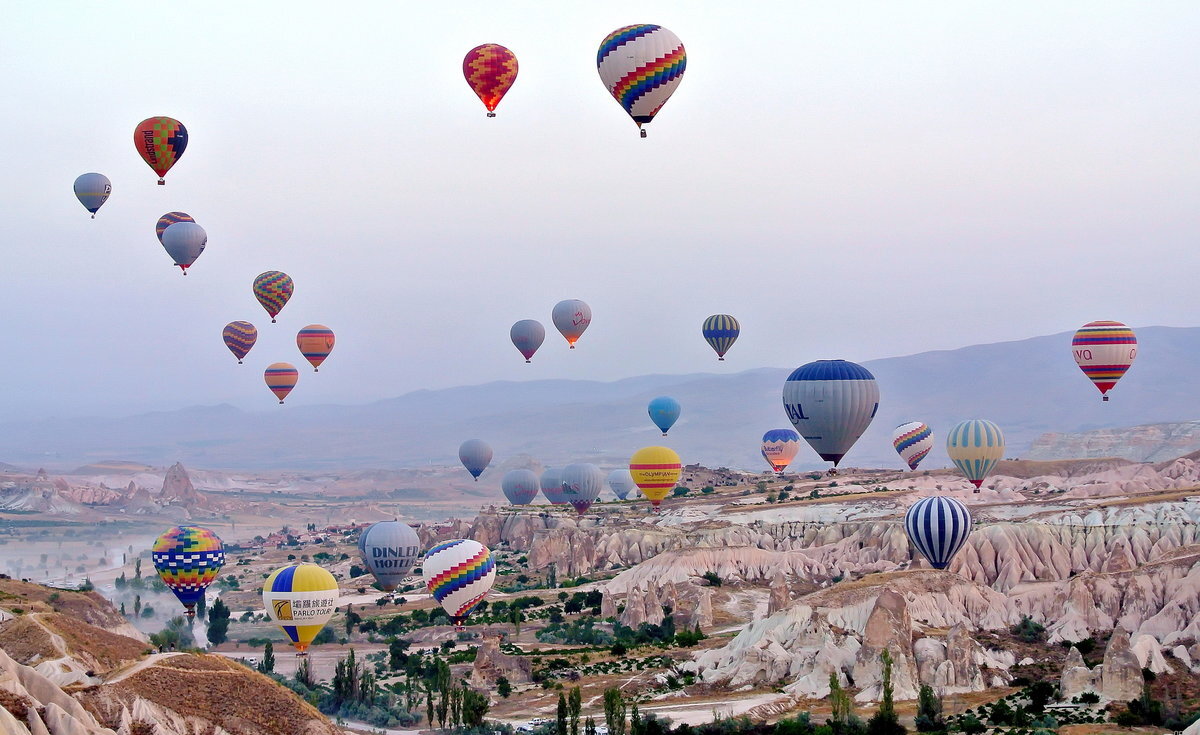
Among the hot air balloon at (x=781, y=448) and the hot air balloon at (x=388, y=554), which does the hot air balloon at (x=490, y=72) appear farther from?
the hot air balloon at (x=781, y=448)

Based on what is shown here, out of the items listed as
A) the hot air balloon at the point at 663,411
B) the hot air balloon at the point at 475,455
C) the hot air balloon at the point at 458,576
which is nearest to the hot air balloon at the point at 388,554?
the hot air balloon at the point at 458,576

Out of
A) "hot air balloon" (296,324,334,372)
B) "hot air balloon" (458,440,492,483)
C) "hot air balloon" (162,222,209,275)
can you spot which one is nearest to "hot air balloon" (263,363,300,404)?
"hot air balloon" (296,324,334,372)

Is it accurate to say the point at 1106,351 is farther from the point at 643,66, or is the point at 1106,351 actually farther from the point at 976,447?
the point at 643,66

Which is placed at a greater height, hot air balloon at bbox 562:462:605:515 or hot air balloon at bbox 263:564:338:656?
hot air balloon at bbox 562:462:605:515

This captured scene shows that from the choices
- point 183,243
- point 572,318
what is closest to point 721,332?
point 572,318

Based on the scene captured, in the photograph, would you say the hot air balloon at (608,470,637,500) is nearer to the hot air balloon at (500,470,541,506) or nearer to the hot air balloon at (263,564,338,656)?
the hot air balloon at (500,470,541,506)

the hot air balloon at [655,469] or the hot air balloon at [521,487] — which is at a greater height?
the hot air balloon at [521,487]

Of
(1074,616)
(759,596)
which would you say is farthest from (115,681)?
(759,596)
